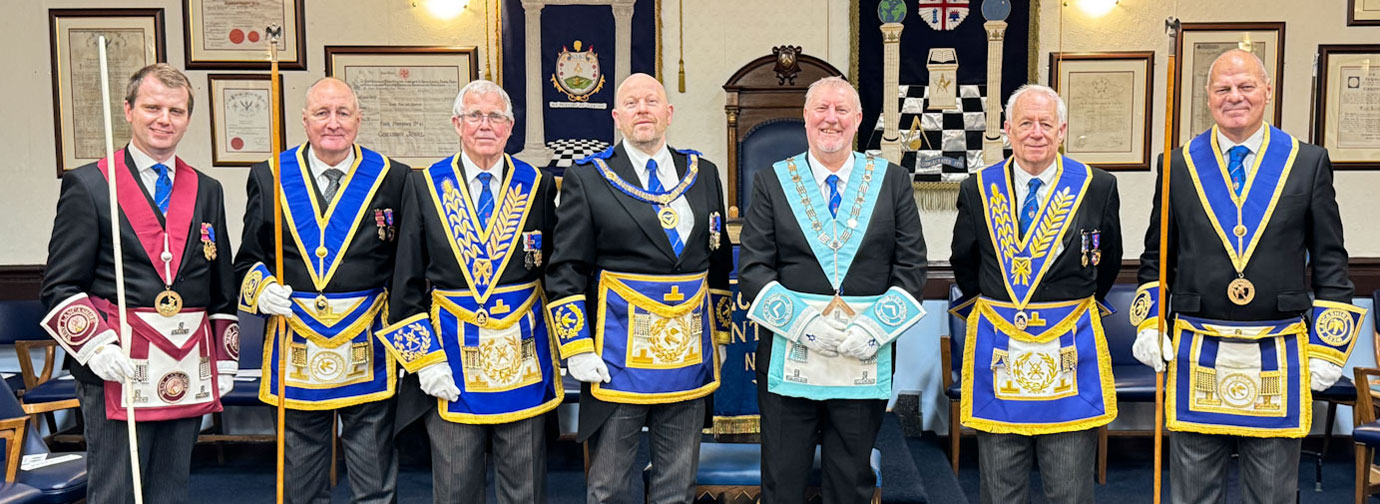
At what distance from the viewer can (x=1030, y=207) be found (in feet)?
8.32

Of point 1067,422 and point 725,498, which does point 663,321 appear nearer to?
point 725,498

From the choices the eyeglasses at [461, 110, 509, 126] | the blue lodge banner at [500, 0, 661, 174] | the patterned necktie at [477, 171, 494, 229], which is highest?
the blue lodge banner at [500, 0, 661, 174]

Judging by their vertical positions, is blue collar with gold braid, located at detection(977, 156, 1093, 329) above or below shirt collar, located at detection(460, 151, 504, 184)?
below

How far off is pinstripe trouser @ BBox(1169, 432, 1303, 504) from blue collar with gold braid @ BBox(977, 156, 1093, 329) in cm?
56

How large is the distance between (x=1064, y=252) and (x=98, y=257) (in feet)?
8.12

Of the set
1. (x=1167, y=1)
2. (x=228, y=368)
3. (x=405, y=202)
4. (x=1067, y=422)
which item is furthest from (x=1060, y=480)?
(x=1167, y=1)

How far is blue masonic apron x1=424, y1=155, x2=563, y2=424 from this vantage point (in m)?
2.55

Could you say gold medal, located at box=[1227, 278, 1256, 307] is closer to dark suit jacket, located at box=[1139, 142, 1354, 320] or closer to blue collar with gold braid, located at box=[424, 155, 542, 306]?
dark suit jacket, located at box=[1139, 142, 1354, 320]

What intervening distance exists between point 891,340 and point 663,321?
0.59 metres

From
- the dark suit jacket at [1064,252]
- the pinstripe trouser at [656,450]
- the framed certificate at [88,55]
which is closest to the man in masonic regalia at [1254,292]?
the dark suit jacket at [1064,252]

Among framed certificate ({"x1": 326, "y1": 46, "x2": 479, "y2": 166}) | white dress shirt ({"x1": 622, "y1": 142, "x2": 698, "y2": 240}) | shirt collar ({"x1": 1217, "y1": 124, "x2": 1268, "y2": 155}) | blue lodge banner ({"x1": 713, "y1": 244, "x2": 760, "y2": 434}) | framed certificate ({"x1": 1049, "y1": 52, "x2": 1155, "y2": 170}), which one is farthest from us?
framed certificate ({"x1": 326, "y1": 46, "x2": 479, "y2": 166})

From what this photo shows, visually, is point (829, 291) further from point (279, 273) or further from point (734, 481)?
point (279, 273)

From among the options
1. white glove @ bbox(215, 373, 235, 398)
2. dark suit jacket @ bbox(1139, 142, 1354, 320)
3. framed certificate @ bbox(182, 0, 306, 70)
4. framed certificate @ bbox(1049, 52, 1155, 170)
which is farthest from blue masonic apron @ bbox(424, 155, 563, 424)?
framed certificate @ bbox(1049, 52, 1155, 170)

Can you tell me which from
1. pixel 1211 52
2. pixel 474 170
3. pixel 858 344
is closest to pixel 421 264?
pixel 474 170
